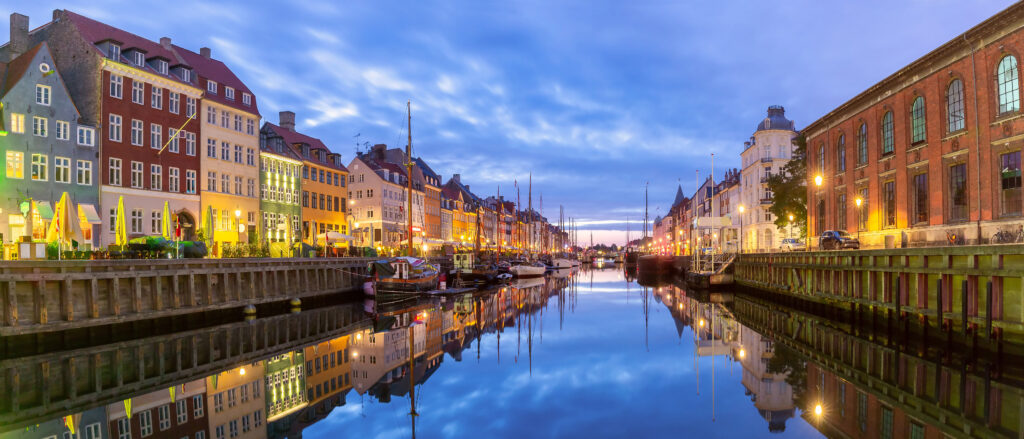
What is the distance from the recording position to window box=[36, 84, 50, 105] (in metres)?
35.0

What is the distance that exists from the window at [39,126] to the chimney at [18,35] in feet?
A: 21.4

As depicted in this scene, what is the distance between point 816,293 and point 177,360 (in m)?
31.2

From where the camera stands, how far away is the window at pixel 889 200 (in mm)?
35156

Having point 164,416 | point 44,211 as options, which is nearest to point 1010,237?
point 164,416

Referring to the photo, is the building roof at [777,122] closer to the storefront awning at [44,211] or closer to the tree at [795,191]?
the tree at [795,191]

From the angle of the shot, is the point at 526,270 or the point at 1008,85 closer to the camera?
the point at 1008,85

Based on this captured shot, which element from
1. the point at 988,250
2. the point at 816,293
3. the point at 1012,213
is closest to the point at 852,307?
the point at 816,293

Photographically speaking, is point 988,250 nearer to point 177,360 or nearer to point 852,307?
point 852,307

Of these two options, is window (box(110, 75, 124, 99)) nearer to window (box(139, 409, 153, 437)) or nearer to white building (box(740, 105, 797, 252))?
window (box(139, 409, 153, 437))

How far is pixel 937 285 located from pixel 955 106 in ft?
42.7

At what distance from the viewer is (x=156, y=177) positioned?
43688mm

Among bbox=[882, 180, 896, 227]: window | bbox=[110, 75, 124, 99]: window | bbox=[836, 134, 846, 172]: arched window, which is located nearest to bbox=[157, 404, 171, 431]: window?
bbox=[110, 75, 124, 99]: window

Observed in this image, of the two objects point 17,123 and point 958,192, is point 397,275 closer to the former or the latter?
point 17,123

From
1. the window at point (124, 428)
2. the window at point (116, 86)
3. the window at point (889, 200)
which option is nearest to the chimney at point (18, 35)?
the window at point (116, 86)
